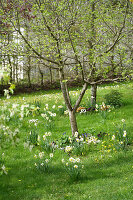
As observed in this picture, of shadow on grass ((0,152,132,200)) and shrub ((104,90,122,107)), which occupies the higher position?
shrub ((104,90,122,107))

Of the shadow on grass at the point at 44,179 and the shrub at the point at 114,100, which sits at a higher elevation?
the shrub at the point at 114,100

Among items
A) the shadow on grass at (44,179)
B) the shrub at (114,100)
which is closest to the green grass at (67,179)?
the shadow on grass at (44,179)

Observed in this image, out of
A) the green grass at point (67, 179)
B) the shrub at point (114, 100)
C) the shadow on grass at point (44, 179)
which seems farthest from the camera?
the shrub at point (114, 100)

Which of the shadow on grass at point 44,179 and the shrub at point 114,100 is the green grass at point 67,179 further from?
the shrub at point 114,100

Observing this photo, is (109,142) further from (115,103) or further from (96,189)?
(115,103)

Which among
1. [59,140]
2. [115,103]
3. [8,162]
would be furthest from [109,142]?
[115,103]

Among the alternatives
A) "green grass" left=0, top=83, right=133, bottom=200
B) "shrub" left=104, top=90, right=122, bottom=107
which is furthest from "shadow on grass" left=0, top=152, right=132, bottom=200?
"shrub" left=104, top=90, right=122, bottom=107

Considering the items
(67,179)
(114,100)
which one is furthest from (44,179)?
(114,100)

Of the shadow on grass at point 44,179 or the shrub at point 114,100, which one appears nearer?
the shadow on grass at point 44,179

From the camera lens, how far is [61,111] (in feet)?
28.9

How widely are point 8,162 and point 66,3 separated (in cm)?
474

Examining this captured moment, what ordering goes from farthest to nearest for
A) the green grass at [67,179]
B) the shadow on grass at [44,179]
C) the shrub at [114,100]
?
the shrub at [114,100], the shadow on grass at [44,179], the green grass at [67,179]

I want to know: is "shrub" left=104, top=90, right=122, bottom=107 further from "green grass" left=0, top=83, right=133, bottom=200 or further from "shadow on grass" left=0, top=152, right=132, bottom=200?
"shadow on grass" left=0, top=152, right=132, bottom=200

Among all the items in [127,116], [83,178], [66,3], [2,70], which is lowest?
[83,178]
